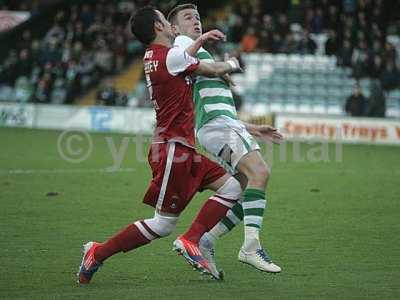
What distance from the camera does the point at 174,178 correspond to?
Answer: 290 inches

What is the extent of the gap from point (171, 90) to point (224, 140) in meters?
0.86

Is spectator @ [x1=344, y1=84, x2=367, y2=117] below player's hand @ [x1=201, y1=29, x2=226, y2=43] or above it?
below

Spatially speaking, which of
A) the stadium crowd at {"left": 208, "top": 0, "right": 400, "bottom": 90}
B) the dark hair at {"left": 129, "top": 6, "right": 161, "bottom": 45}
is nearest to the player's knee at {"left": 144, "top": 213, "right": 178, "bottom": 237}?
the dark hair at {"left": 129, "top": 6, "right": 161, "bottom": 45}

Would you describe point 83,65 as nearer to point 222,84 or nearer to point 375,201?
point 375,201

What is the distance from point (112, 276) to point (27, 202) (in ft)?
15.9

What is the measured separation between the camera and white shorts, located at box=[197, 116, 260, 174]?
806 cm

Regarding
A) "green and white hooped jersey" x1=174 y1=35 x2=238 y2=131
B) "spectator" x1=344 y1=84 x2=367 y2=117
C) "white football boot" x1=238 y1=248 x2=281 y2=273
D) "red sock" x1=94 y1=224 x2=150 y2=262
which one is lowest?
"spectator" x1=344 y1=84 x2=367 y2=117

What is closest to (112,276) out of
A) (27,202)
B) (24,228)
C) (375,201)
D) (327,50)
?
(24,228)

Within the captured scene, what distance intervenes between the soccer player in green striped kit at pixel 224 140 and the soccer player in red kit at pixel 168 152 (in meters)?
0.45

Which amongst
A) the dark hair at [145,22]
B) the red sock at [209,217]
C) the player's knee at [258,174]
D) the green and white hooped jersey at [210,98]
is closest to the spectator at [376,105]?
the green and white hooped jersey at [210,98]

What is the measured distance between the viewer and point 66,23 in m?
32.1

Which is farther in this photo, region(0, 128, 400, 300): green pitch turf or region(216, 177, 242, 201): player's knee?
region(216, 177, 242, 201): player's knee

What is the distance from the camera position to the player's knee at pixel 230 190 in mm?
7629

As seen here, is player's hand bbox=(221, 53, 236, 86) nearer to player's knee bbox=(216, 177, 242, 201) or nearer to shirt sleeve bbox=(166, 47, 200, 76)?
shirt sleeve bbox=(166, 47, 200, 76)
